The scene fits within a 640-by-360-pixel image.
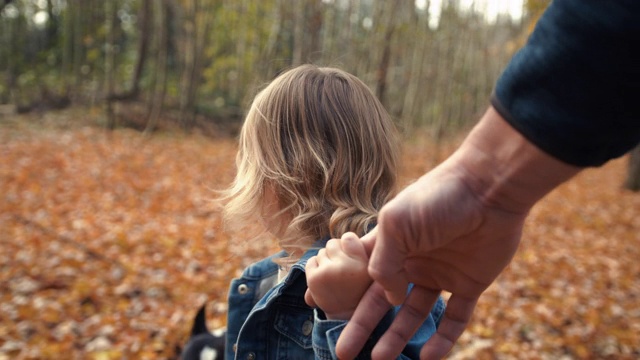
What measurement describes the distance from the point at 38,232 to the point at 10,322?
253cm

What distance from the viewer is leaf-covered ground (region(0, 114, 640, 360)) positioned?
13.8 ft

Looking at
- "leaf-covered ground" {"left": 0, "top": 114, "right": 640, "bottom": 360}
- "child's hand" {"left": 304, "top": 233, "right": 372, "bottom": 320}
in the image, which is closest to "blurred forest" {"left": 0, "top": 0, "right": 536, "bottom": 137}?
"leaf-covered ground" {"left": 0, "top": 114, "right": 640, "bottom": 360}

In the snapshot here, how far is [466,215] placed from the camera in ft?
2.63

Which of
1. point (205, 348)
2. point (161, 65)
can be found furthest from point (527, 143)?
point (161, 65)

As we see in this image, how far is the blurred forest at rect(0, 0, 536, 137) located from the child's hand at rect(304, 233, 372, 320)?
11868 millimetres

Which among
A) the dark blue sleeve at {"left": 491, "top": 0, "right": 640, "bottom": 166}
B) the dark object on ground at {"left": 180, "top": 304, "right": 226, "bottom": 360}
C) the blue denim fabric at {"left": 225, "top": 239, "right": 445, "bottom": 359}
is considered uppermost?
the dark blue sleeve at {"left": 491, "top": 0, "right": 640, "bottom": 166}

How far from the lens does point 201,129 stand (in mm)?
20000

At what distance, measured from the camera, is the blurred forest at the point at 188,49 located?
16.2 metres

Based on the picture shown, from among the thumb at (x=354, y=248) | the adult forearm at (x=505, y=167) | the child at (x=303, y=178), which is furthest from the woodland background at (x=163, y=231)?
the adult forearm at (x=505, y=167)

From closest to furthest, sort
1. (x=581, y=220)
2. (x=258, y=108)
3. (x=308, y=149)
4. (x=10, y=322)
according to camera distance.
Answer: (x=308, y=149), (x=258, y=108), (x=10, y=322), (x=581, y=220)

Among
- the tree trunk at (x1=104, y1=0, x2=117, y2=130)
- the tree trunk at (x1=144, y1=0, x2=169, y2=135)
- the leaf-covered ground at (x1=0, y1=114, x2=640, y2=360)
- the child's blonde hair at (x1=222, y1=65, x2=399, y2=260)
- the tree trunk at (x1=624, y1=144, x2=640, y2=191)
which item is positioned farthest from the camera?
the tree trunk at (x1=144, y1=0, x2=169, y2=135)

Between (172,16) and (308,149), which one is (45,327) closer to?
(308,149)

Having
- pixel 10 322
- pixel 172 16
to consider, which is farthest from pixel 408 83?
pixel 10 322

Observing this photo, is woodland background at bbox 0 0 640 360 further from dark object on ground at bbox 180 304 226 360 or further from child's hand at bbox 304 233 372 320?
child's hand at bbox 304 233 372 320
